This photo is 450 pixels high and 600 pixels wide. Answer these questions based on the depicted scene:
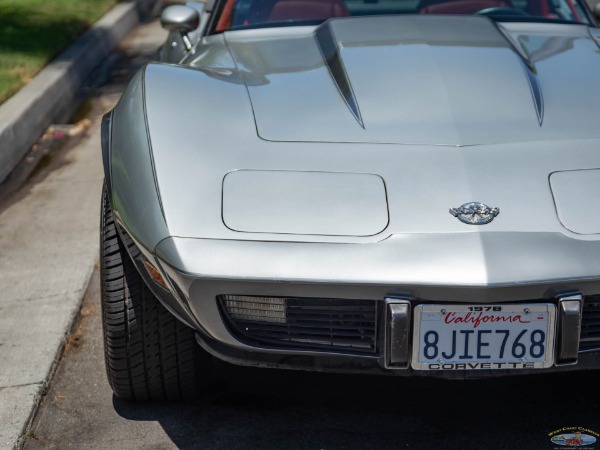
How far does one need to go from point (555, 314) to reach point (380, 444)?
0.67 metres

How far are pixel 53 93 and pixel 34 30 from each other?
87.0 inches

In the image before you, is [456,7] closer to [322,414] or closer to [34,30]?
[322,414]

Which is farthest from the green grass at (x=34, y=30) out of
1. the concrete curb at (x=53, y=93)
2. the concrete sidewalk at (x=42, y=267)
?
the concrete sidewalk at (x=42, y=267)

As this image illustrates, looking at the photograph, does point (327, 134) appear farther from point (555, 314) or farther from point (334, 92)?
point (555, 314)

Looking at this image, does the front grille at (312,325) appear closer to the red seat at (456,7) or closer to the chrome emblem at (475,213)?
the chrome emblem at (475,213)

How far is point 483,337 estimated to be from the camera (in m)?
2.56

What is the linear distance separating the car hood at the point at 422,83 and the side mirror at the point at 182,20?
2.28 ft

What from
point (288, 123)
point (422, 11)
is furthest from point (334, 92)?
point (422, 11)

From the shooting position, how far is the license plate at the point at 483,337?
2.52 m

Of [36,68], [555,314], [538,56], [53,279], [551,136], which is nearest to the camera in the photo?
[555,314]

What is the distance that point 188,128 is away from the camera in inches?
116

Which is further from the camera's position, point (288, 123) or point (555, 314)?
point (288, 123)

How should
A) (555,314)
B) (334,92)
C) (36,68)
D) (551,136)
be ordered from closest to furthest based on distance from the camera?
(555,314), (551,136), (334,92), (36,68)

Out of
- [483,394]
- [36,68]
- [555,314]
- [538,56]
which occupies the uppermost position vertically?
[538,56]
